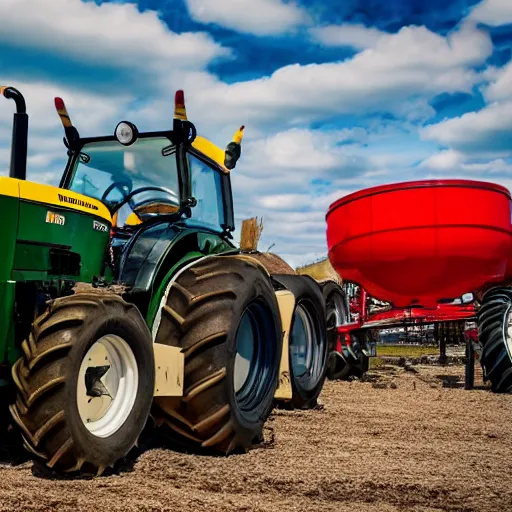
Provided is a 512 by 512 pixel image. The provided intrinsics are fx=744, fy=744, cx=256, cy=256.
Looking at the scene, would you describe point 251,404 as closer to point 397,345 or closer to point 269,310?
point 269,310

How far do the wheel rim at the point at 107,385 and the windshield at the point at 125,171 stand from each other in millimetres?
1601

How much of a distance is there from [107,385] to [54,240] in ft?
2.92

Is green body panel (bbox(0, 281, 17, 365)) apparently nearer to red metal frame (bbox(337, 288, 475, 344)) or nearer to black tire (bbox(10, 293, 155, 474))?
black tire (bbox(10, 293, 155, 474))

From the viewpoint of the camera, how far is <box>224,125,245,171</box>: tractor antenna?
6.03 m

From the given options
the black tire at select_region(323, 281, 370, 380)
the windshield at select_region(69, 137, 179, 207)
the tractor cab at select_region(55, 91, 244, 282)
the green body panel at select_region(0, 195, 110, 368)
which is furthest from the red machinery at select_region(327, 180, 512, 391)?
the green body panel at select_region(0, 195, 110, 368)

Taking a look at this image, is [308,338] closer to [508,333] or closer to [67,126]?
[508,333]

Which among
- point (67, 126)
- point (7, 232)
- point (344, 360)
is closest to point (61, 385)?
point (7, 232)

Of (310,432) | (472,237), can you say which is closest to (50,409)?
(310,432)

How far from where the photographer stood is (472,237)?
798 cm

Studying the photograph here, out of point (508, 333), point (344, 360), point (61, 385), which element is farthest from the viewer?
point (344, 360)

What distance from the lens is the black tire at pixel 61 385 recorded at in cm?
341

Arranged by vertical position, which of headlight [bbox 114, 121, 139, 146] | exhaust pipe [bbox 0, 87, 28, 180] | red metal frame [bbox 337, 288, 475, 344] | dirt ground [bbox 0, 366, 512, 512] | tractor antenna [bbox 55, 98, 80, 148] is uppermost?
tractor antenna [bbox 55, 98, 80, 148]

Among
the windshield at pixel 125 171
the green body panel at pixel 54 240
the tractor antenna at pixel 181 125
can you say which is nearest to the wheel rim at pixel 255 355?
the windshield at pixel 125 171

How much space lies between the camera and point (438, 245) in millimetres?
7980
